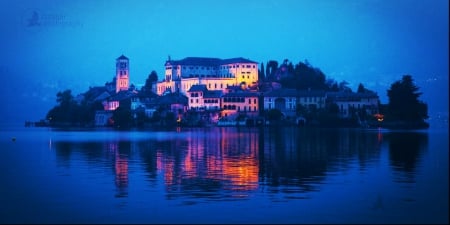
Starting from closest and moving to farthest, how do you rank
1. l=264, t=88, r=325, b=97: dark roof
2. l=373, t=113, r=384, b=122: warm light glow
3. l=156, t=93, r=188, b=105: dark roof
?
l=373, t=113, r=384, b=122: warm light glow < l=264, t=88, r=325, b=97: dark roof < l=156, t=93, r=188, b=105: dark roof

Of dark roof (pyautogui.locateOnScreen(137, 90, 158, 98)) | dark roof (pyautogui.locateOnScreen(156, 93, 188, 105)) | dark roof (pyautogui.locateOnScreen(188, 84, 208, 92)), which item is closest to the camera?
dark roof (pyautogui.locateOnScreen(188, 84, 208, 92))

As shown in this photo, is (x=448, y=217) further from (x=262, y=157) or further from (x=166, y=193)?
(x=262, y=157)

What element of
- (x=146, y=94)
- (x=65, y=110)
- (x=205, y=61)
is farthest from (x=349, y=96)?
(x=65, y=110)

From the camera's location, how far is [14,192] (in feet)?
61.9

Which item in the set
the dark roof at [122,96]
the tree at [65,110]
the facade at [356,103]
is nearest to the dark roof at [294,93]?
the facade at [356,103]

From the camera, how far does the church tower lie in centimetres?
14236

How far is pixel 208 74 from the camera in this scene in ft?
389

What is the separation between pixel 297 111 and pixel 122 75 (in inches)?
2181

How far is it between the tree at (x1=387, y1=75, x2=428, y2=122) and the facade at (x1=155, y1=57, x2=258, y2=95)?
106ft

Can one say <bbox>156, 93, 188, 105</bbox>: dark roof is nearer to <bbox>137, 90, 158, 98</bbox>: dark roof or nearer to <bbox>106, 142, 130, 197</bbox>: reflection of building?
<bbox>137, 90, 158, 98</bbox>: dark roof

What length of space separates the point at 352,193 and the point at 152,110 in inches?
3732

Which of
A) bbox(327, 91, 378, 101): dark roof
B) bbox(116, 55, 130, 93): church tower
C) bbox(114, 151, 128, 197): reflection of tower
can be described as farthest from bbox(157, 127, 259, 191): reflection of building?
bbox(116, 55, 130, 93): church tower

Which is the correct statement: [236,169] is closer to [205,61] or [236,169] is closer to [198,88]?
[198,88]

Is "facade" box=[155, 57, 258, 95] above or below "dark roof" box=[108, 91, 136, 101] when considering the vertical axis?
above
